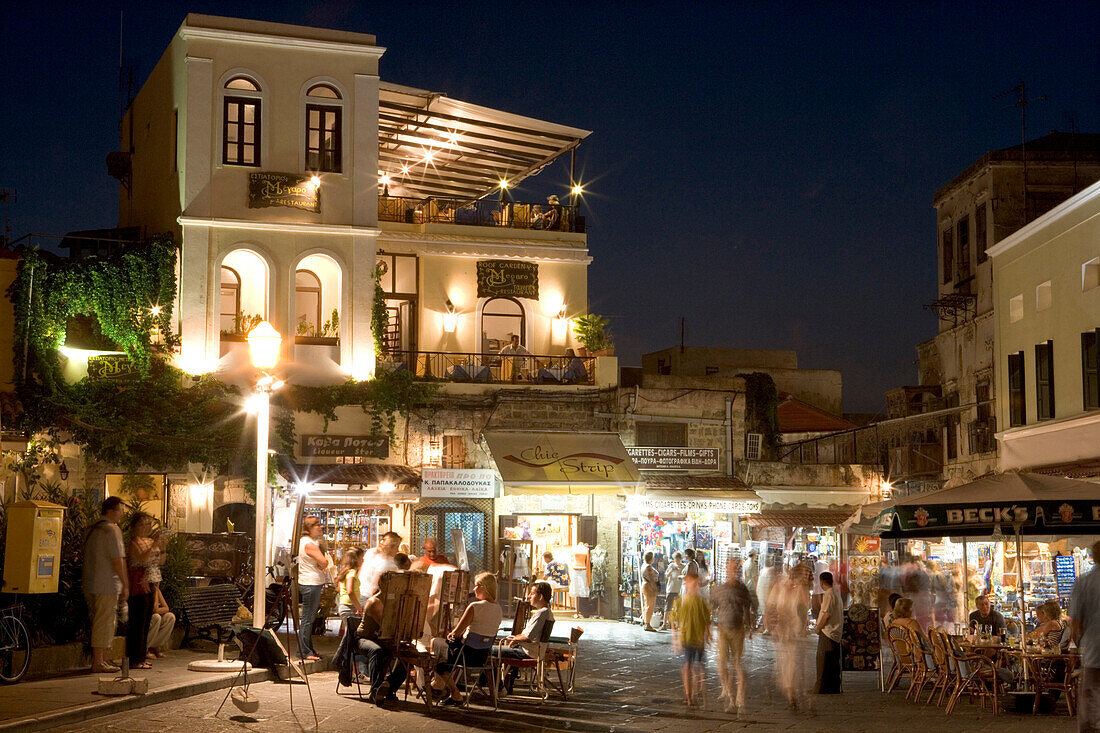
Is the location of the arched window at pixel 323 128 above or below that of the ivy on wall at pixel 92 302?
above

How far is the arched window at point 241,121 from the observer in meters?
26.4

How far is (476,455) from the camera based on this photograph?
28000 mm

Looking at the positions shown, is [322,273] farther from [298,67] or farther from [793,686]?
[793,686]

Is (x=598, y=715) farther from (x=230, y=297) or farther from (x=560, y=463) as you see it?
(x=230, y=297)

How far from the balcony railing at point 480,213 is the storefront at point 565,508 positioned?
575 cm

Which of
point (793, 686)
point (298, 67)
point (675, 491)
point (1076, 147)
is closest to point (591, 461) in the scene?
point (675, 491)

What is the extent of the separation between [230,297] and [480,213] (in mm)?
6874

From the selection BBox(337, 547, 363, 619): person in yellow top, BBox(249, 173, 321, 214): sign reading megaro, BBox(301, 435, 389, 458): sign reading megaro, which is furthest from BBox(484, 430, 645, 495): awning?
BBox(337, 547, 363, 619): person in yellow top

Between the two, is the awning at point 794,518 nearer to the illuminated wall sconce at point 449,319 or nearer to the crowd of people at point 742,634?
the illuminated wall sconce at point 449,319

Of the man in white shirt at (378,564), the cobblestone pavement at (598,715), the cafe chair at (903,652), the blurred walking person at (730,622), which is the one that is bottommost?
the cobblestone pavement at (598,715)

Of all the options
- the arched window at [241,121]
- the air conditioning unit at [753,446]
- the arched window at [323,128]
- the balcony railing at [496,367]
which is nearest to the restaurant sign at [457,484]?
the balcony railing at [496,367]

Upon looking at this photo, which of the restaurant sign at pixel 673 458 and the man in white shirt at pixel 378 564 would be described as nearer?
the man in white shirt at pixel 378 564

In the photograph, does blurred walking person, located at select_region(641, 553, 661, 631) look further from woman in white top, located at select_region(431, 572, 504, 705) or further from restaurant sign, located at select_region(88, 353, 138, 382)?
woman in white top, located at select_region(431, 572, 504, 705)

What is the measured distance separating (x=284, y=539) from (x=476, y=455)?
5.09 m
